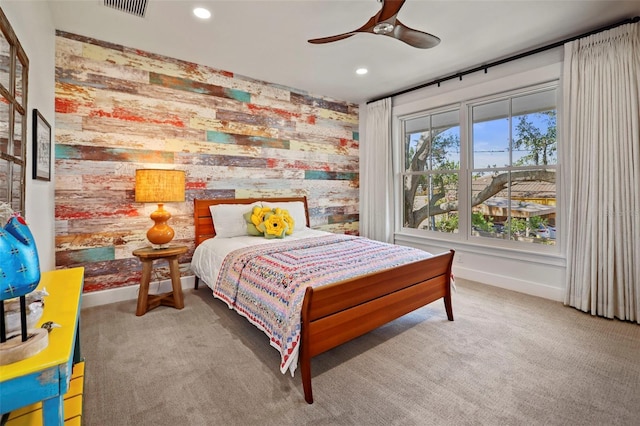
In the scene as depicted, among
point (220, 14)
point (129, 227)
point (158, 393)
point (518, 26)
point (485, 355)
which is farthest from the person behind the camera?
point (129, 227)

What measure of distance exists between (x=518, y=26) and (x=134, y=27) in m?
3.51

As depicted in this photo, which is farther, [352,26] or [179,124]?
[179,124]

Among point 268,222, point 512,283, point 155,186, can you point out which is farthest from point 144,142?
point 512,283

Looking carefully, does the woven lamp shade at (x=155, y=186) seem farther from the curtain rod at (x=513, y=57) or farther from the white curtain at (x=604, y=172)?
the white curtain at (x=604, y=172)

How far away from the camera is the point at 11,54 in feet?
4.99

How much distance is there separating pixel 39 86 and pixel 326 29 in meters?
2.32

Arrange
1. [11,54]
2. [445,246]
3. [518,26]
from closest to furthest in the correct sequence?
[11,54] < [518,26] < [445,246]

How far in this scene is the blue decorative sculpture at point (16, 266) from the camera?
0.81m

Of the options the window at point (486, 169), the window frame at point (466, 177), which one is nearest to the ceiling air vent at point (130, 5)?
the window frame at point (466, 177)

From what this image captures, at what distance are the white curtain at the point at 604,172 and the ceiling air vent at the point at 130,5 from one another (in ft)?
12.7

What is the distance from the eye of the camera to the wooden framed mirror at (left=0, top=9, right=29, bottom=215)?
1.41 metres

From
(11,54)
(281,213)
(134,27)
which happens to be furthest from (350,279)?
(134,27)

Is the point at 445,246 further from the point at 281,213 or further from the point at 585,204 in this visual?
the point at 281,213

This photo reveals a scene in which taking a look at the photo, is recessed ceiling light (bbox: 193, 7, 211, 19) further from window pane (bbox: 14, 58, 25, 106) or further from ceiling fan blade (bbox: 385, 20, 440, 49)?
ceiling fan blade (bbox: 385, 20, 440, 49)
